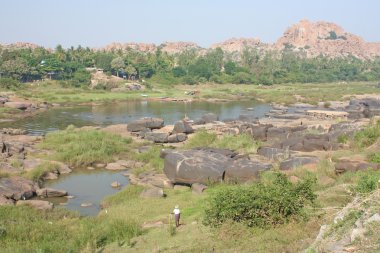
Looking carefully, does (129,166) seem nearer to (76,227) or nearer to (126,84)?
(76,227)

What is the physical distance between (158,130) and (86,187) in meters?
16.9

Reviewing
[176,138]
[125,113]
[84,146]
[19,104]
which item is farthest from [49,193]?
[19,104]

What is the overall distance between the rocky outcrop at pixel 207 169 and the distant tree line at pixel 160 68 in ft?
205

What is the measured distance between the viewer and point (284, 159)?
24266 mm

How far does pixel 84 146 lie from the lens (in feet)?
96.8

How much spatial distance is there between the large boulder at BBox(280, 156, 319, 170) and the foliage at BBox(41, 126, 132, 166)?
11.7 meters

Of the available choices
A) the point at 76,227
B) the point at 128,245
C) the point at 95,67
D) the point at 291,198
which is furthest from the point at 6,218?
the point at 95,67

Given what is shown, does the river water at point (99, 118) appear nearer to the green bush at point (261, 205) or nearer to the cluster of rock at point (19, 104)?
the cluster of rock at point (19, 104)

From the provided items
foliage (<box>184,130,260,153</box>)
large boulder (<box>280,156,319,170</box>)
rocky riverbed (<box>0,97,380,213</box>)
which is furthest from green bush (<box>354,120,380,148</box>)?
foliage (<box>184,130,260,153</box>)

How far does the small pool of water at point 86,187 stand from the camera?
20.7 metres

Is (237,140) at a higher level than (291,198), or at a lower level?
lower

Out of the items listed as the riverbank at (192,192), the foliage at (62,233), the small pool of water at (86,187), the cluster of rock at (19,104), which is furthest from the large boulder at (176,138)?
the cluster of rock at (19,104)

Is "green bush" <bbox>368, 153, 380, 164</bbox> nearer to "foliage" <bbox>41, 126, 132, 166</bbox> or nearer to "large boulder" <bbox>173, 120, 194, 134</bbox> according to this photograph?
"foliage" <bbox>41, 126, 132, 166</bbox>

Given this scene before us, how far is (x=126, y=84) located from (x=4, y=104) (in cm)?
2959
